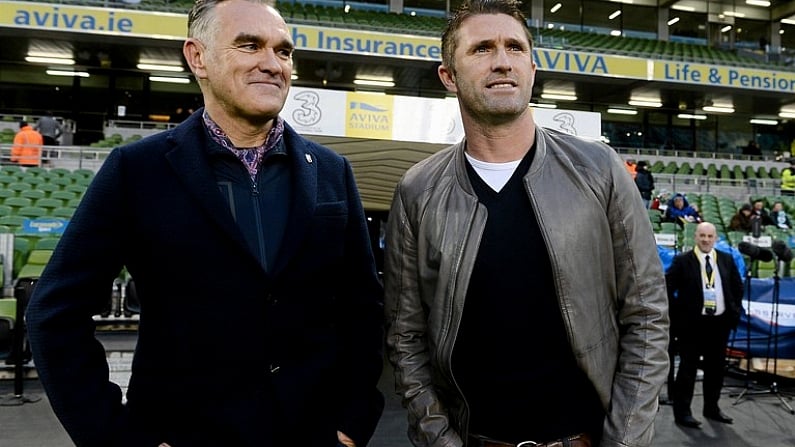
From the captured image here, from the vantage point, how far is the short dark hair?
1427mm

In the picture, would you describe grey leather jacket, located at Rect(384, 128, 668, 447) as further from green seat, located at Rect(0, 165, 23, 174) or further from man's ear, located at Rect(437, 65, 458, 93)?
green seat, located at Rect(0, 165, 23, 174)

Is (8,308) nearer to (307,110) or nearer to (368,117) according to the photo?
(307,110)

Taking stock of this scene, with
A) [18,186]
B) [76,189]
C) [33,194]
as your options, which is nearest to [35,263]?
[33,194]

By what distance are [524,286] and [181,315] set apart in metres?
0.79

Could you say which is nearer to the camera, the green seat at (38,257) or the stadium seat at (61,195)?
the green seat at (38,257)

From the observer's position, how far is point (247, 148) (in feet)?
4.32

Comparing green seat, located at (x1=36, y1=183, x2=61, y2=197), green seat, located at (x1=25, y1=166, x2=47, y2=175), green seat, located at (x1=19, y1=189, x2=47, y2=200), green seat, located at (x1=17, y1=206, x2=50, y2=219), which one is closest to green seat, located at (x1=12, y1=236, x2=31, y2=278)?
green seat, located at (x1=17, y1=206, x2=50, y2=219)

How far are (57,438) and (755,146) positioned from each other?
23.9 m

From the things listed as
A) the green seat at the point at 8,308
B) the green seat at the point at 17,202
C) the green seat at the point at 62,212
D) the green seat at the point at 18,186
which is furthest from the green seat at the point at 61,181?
the green seat at the point at 8,308

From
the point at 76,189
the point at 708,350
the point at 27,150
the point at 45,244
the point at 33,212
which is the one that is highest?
the point at 27,150

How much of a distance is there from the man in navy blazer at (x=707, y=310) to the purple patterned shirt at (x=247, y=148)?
399 centimetres

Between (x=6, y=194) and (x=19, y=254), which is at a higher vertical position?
(x=6, y=194)

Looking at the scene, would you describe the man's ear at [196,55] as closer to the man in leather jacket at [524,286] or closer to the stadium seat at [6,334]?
the man in leather jacket at [524,286]

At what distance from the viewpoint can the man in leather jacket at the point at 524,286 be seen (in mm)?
1313
